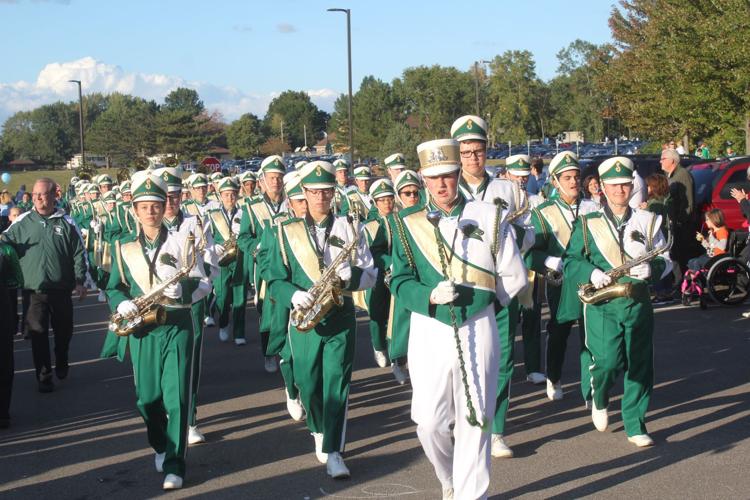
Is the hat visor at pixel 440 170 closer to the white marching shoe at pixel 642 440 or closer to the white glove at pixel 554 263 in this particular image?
the white glove at pixel 554 263

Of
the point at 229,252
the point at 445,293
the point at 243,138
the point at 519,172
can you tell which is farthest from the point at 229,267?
the point at 243,138

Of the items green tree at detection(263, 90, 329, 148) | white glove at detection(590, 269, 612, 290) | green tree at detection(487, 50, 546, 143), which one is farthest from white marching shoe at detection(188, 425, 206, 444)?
green tree at detection(263, 90, 329, 148)

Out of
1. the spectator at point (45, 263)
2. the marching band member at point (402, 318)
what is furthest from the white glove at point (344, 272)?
the spectator at point (45, 263)

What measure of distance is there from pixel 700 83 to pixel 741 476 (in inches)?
758

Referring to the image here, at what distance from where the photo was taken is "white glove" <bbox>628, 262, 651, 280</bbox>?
6.79 m

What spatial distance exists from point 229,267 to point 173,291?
549 cm

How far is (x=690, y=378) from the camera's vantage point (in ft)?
29.4

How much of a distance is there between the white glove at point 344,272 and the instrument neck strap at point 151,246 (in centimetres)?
122

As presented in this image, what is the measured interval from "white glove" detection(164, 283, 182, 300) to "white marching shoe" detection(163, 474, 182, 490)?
3.79ft

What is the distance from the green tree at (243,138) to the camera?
105 m

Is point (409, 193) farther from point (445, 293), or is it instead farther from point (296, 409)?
point (445, 293)

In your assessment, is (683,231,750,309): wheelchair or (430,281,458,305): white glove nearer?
(430,281,458,305): white glove

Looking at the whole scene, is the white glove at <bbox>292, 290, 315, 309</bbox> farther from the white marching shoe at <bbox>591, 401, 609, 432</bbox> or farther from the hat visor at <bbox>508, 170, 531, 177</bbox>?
the hat visor at <bbox>508, 170, 531, 177</bbox>

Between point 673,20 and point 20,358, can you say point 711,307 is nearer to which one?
point 20,358
